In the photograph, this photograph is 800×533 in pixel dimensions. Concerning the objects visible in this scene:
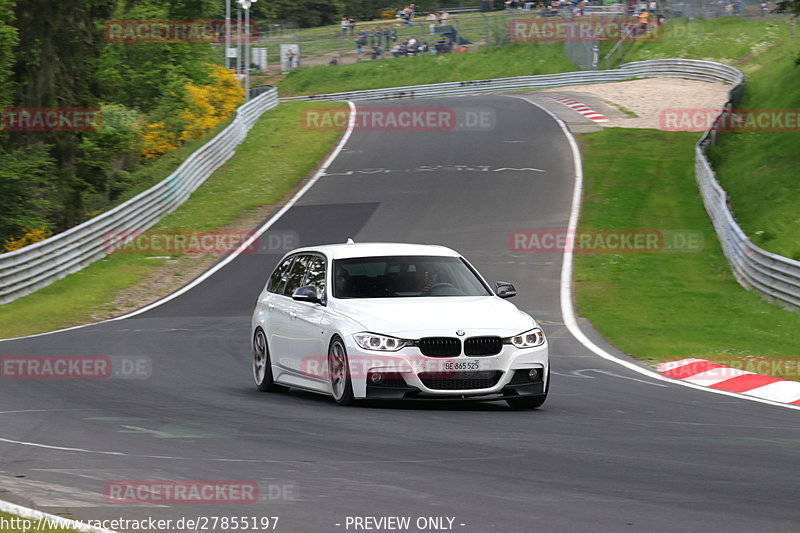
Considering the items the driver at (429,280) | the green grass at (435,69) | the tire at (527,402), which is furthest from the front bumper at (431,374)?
the green grass at (435,69)

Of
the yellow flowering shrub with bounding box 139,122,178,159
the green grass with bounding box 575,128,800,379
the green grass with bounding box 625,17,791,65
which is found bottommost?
the yellow flowering shrub with bounding box 139,122,178,159

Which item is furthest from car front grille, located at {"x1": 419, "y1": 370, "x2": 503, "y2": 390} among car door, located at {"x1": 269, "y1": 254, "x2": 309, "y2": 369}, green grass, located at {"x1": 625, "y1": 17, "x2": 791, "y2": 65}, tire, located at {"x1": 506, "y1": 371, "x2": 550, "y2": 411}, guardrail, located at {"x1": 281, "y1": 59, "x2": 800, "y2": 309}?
green grass, located at {"x1": 625, "y1": 17, "x2": 791, "y2": 65}

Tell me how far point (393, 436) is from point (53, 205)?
30.5 meters

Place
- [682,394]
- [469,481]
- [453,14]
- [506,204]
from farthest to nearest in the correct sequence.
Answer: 1. [453,14]
2. [506,204]
3. [682,394]
4. [469,481]

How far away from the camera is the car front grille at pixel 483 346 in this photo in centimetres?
1084

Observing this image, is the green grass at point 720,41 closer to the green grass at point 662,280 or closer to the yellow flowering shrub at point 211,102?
the green grass at point 662,280

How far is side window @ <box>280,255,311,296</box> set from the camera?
1295 centimetres

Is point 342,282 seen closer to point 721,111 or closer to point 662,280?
point 662,280

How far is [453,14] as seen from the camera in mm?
94125

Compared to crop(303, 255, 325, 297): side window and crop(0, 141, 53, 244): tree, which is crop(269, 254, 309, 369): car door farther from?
crop(0, 141, 53, 244): tree

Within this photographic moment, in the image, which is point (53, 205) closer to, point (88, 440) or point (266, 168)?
point (266, 168)

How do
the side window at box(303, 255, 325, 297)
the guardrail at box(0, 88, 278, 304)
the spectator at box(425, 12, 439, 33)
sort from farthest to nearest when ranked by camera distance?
the spectator at box(425, 12, 439, 33), the guardrail at box(0, 88, 278, 304), the side window at box(303, 255, 325, 297)

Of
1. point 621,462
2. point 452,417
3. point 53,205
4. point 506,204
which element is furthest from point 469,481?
point 53,205

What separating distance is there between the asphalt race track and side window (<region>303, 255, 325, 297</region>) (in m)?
1.17
